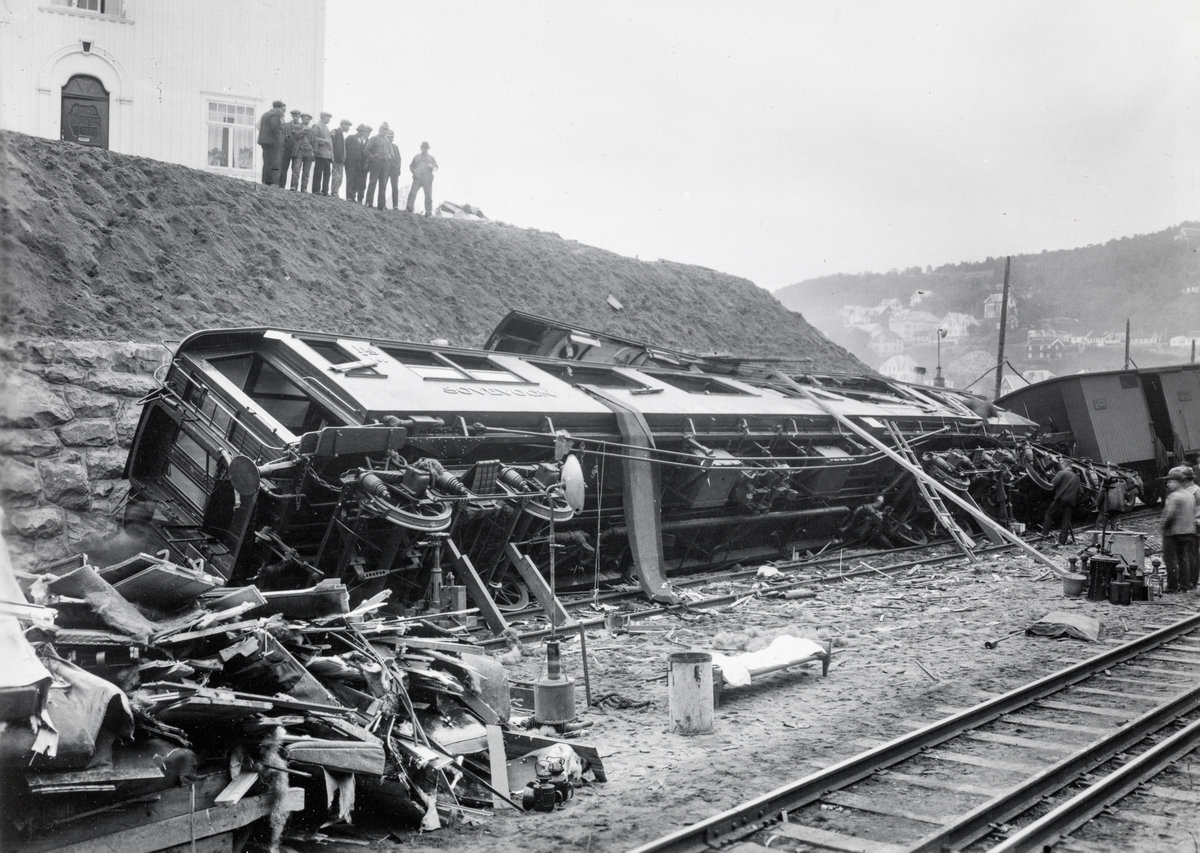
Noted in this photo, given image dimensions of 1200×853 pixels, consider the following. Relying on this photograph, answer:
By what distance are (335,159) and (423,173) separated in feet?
Answer: 6.87

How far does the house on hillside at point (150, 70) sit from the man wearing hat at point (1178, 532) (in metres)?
14.3

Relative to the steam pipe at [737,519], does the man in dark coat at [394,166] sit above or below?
above

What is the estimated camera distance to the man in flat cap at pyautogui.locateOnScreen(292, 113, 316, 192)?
17.4 m

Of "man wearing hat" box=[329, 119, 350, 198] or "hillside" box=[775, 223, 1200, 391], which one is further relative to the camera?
"hillside" box=[775, 223, 1200, 391]

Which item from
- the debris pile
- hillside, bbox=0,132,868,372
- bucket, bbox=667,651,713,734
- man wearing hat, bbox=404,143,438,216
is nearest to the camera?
the debris pile

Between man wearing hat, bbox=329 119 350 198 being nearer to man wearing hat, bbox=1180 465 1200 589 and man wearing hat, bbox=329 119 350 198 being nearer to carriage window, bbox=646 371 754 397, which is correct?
carriage window, bbox=646 371 754 397

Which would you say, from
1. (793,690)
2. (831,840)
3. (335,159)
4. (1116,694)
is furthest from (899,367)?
(831,840)

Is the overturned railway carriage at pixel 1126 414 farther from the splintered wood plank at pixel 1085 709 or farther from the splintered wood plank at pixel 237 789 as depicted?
the splintered wood plank at pixel 237 789

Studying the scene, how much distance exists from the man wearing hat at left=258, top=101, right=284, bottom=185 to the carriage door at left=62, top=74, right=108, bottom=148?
242 cm

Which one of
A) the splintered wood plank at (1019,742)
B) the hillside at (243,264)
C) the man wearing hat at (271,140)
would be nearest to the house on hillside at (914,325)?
the hillside at (243,264)

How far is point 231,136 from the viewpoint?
56.4ft

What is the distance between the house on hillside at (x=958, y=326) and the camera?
7488 centimetres

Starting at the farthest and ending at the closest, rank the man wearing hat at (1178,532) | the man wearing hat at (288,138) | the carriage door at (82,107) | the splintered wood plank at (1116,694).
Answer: the man wearing hat at (288,138), the carriage door at (82,107), the man wearing hat at (1178,532), the splintered wood plank at (1116,694)

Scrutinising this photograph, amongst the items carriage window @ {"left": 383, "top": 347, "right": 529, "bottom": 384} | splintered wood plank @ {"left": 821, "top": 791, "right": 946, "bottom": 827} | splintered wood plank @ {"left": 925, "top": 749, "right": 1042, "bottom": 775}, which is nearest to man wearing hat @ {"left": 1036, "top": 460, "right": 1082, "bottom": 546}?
carriage window @ {"left": 383, "top": 347, "right": 529, "bottom": 384}
